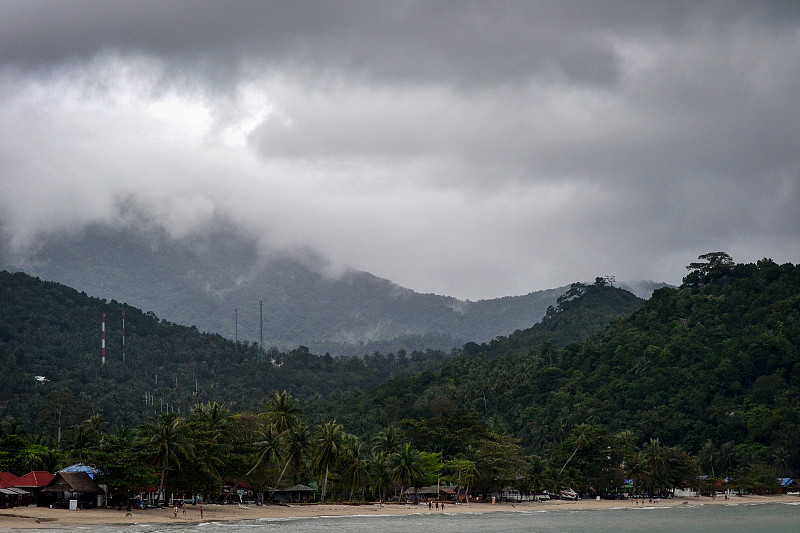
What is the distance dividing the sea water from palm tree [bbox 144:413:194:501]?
884cm

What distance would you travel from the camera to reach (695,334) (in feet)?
559

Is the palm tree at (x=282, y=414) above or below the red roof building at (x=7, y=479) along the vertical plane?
above

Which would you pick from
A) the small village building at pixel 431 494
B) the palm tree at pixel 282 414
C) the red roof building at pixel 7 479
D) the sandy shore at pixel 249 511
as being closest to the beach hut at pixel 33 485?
the red roof building at pixel 7 479

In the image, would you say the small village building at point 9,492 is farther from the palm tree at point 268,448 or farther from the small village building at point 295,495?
the small village building at point 295,495

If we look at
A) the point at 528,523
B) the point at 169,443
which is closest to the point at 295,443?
the point at 169,443

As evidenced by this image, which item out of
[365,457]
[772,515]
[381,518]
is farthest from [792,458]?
[381,518]

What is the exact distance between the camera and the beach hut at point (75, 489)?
256 feet

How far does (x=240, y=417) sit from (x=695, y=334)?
317 feet

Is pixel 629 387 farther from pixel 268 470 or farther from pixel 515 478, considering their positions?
pixel 268 470

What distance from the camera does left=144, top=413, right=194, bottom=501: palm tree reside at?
267 feet

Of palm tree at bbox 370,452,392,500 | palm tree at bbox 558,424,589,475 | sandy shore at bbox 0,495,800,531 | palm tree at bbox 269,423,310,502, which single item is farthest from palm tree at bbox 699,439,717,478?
palm tree at bbox 269,423,310,502

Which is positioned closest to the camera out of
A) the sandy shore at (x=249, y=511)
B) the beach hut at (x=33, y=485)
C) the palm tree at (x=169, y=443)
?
the sandy shore at (x=249, y=511)

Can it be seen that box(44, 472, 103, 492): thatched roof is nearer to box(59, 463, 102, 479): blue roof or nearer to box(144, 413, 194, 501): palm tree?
box(59, 463, 102, 479): blue roof

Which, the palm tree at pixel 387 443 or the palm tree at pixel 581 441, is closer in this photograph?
the palm tree at pixel 387 443
